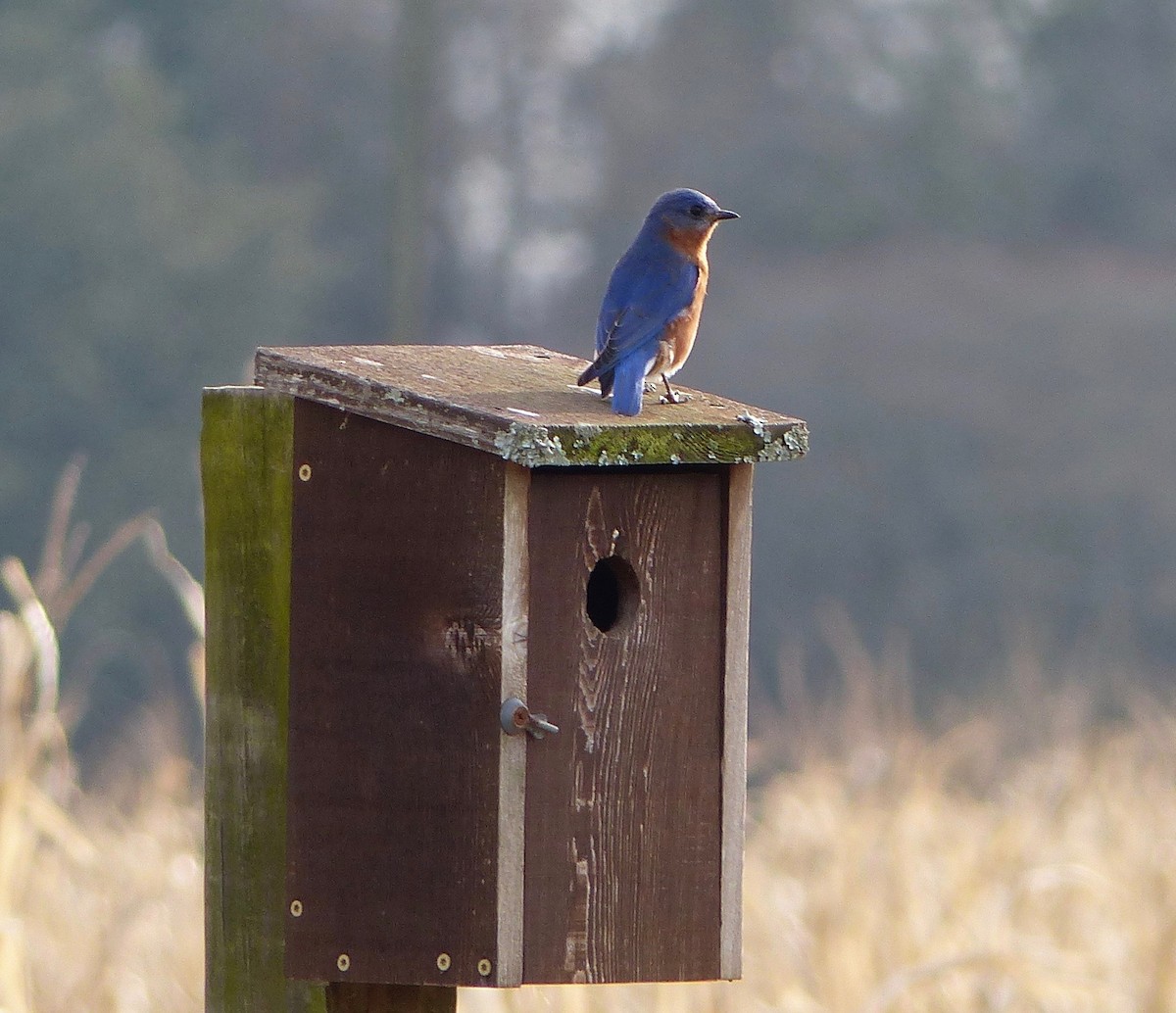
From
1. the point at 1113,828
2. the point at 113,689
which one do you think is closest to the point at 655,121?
the point at 113,689

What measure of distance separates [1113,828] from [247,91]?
67.7 ft

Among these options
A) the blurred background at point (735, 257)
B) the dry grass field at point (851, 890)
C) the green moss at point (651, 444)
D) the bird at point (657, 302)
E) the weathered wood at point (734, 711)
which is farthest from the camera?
the blurred background at point (735, 257)

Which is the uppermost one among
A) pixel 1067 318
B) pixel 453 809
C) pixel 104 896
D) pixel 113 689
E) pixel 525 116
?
pixel 525 116

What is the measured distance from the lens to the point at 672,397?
2.65 metres

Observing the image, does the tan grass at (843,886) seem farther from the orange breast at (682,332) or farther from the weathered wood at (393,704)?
the orange breast at (682,332)

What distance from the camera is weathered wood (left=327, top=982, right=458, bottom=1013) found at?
96.7 inches

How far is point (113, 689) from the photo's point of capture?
62.7 feet

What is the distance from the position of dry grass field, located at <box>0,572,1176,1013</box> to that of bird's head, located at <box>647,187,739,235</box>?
119cm

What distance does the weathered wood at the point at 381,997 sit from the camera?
2457mm

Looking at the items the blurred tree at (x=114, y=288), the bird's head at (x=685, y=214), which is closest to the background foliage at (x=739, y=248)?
the blurred tree at (x=114, y=288)

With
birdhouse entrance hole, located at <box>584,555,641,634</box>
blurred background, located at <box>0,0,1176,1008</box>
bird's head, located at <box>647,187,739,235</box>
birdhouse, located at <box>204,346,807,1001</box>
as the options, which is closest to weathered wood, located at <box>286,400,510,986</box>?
birdhouse, located at <box>204,346,807,1001</box>

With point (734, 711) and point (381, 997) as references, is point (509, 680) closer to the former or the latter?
point (734, 711)

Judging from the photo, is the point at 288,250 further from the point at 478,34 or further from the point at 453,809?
the point at 453,809

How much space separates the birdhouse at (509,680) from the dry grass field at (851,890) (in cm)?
71
